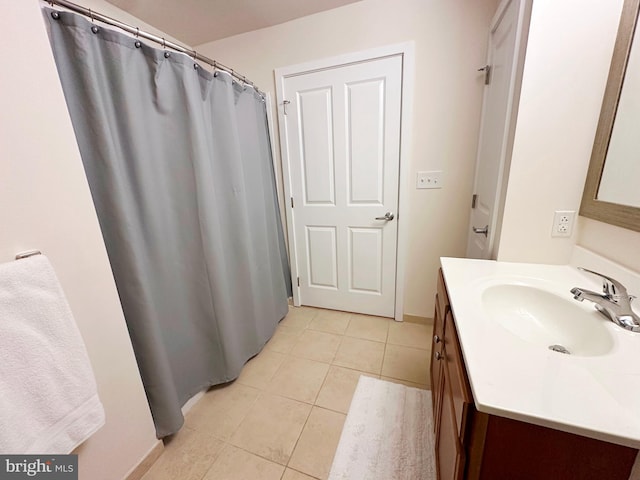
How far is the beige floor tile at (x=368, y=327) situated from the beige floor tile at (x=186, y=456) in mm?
1114

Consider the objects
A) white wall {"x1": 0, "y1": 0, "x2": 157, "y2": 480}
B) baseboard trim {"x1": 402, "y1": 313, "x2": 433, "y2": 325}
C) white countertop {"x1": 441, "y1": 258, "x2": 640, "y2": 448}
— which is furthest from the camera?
baseboard trim {"x1": 402, "y1": 313, "x2": 433, "y2": 325}

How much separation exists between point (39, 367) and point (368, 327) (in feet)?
6.00

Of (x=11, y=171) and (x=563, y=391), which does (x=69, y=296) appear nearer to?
(x=11, y=171)

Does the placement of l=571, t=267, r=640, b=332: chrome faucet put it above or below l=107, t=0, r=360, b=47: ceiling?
below

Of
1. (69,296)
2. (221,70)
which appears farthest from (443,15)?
(69,296)

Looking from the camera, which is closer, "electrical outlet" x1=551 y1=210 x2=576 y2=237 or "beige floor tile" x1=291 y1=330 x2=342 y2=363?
"electrical outlet" x1=551 y1=210 x2=576 y2=237

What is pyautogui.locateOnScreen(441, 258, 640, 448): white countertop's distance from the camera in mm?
433

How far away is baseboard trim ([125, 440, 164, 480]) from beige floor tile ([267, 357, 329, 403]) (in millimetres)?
567

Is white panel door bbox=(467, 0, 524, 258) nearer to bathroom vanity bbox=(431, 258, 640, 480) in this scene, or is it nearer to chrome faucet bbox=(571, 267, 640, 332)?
chrome faucet bbox=(571, 267, 640, 332)

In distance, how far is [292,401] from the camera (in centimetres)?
140

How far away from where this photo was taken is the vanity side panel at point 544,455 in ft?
1.47

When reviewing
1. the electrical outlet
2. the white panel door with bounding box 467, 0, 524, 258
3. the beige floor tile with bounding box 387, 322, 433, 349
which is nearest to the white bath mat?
the beige floor tile with bounding box 387, 322, 433, 349

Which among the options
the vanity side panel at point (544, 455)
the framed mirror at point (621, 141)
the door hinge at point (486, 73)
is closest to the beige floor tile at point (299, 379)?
the vanity side panel at point (544, 455)

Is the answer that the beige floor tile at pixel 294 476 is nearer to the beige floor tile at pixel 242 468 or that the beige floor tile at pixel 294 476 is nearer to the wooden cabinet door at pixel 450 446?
the beige floor tile at pixel 242 468
